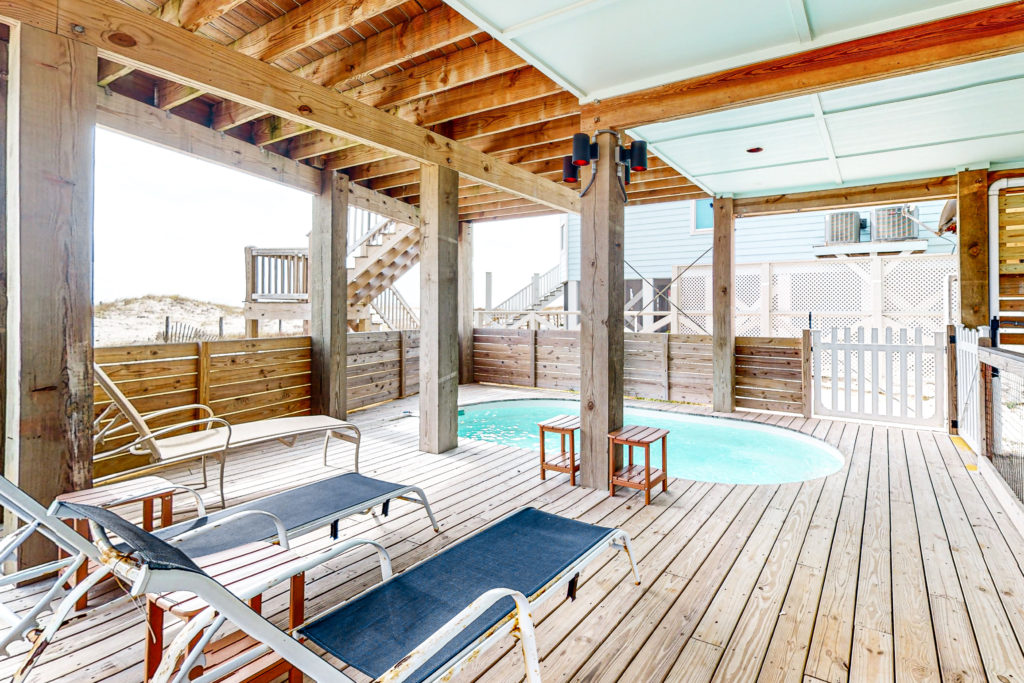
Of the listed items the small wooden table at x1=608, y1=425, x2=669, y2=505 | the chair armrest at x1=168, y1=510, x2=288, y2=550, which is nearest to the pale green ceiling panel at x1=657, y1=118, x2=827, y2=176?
the small wooden table at x1=608, y1=425, x2=669, y2=505

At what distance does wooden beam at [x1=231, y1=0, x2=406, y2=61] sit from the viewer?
2996mm

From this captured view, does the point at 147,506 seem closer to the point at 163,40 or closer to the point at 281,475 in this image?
the point at 281,475

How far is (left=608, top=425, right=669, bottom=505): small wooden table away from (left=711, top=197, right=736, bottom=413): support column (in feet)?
11.2

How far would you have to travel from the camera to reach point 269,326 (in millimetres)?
18000

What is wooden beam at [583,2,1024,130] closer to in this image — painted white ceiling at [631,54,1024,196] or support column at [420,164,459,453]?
painted white ceiling at [631,54,1024,196]

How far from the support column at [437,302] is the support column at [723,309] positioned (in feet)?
12.0

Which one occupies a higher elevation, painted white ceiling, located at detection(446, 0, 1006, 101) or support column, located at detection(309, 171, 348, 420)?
painted white ceiling, located at detection(446, 0, 1006, 101)

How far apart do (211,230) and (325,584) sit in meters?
18.5

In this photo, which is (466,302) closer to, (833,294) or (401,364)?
(401,364)

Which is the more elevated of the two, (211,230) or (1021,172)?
(211,230)

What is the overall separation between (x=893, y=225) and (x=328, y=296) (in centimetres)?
1024

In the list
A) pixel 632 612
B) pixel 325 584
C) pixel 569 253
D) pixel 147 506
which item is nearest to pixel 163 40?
pixel 147 506

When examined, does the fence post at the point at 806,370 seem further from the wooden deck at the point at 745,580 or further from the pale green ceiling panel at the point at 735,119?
the pale green ceiling panel at the point at 735,119

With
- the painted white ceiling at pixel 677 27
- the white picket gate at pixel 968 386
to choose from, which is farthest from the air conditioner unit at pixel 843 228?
the painted white ceiling at pixel 677 27
